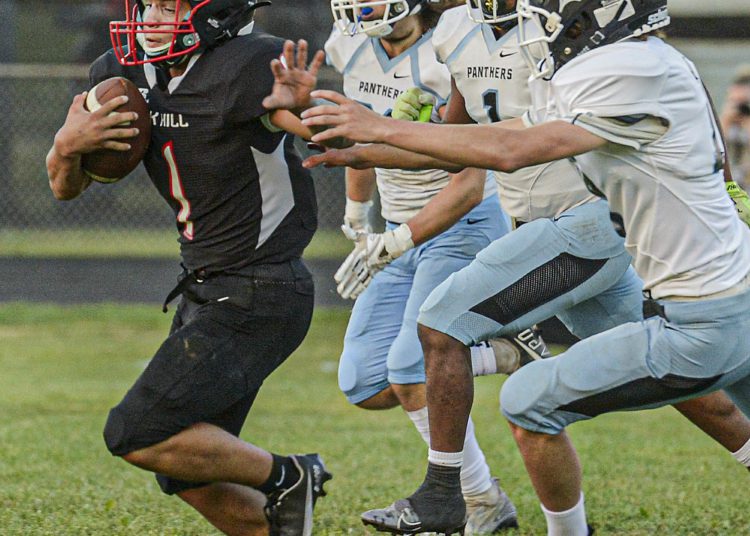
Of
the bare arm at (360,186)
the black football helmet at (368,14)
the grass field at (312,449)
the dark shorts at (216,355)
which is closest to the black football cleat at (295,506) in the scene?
the dark shorts at (216,355)

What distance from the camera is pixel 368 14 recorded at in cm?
464

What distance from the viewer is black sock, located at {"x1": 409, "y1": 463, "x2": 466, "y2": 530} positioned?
3887 mm

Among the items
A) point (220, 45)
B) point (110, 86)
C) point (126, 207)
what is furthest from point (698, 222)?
point (126, 207)

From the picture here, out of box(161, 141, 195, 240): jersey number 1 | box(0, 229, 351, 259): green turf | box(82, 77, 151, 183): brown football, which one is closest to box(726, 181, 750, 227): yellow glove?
box(161, 141, 195, 240): jersey number 1

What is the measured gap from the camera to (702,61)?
542 inches

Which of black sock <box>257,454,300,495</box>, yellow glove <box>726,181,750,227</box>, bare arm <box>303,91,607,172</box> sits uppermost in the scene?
bare arm <box>303,91,607,172</box>

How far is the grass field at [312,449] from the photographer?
4.81 m

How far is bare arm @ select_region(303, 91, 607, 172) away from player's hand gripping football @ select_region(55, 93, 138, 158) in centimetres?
77

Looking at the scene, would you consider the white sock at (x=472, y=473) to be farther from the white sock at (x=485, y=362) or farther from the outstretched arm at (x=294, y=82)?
the outstretched arm at (x=294, y=82)

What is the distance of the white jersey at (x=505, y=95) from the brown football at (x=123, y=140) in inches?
46.8

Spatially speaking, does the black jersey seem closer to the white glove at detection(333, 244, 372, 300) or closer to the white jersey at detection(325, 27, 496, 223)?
the white glove at detection(333, 244, 372, 300)

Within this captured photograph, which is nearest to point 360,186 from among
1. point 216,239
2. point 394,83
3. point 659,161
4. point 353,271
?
point 394,83

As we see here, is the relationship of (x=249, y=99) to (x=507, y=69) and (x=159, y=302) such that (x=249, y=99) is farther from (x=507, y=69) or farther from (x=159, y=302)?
(x=159, y=302)

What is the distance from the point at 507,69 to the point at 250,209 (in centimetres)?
106
